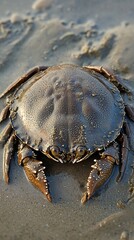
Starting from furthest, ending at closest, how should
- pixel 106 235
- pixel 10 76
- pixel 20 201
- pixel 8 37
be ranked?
pixel 8 37
pixel 10 76
pixel 20 201
pixel 106 235

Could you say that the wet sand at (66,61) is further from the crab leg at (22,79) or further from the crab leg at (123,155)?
the crab leg at (22,79)

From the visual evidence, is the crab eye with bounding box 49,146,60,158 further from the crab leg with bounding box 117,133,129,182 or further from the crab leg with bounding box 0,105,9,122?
the crab leg with bounding box 0,105,9,122

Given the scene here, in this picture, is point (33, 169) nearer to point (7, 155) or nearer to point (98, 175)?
point (7, 155)

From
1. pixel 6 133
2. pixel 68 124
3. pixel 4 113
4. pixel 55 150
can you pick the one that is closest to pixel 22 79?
pixel 4 113

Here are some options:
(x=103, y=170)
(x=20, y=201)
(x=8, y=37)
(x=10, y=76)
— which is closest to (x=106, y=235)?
(x=103, y=170)

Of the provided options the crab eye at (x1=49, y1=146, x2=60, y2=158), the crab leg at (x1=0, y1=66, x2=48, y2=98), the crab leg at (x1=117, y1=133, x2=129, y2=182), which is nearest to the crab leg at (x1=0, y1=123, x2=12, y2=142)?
the crab leg at (x1=0, y1=66, x2=48, y2=98)

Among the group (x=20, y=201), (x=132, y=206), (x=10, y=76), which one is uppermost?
(x=10, y=76)

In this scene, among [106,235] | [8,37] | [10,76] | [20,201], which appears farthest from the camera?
[8,37]

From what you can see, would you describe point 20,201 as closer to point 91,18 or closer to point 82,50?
point 82,50
